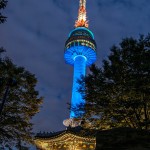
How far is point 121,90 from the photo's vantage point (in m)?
17.2

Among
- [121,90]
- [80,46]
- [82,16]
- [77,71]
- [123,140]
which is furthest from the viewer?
[82,16]

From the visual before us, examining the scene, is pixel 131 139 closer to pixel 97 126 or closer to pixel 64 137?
pixel 97 126

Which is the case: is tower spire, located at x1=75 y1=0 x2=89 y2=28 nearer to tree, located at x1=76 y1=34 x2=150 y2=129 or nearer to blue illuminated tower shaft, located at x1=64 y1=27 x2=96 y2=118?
blue illuminated tower shaft, located at x1=64 y1=27 x2=96 y2=118

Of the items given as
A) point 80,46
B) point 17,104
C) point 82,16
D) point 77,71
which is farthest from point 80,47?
point 17,104

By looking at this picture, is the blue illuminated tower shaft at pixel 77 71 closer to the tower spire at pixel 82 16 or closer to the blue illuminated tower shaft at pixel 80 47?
the blue illuminated tower shaft at pixel 80 47

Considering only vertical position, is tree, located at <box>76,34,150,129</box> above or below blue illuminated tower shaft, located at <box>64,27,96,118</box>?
below

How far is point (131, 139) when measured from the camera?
6.72 m

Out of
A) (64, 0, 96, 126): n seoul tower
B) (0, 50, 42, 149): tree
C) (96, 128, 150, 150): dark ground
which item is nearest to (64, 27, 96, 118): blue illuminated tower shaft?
(64, 0, 96, 126): n seoul tower

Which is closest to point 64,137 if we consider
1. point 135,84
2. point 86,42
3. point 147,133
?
point 135,84

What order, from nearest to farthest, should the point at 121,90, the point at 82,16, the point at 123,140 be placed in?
the point at 123,140 < the point at 121,90 < the point at 82,16

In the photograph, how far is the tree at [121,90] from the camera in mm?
16594

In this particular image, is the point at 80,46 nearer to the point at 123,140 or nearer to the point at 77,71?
the point at 77,71

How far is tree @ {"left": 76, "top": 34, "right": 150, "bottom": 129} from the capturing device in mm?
16594

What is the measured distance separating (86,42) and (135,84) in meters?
49.3
